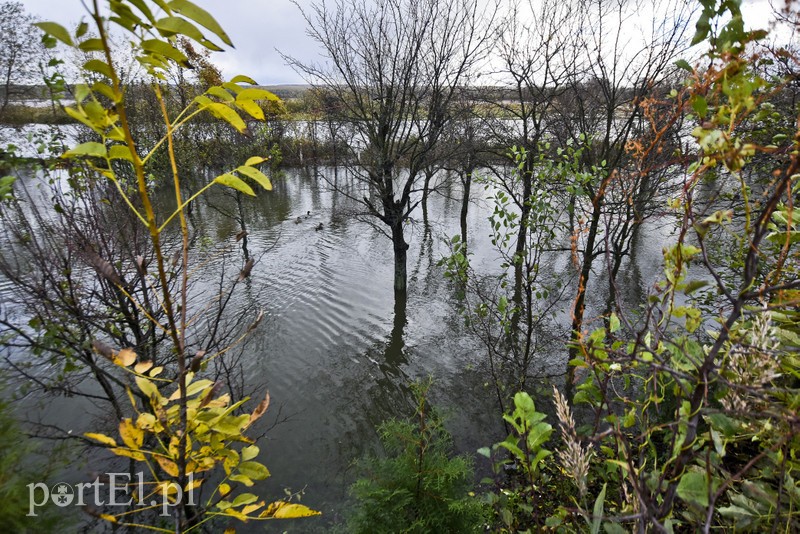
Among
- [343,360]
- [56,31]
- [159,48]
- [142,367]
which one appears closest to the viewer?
[56,31]

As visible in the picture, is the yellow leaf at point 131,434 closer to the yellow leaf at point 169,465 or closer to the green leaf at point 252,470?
the yellow leaf at point 169,465

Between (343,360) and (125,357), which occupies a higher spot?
(125,357)

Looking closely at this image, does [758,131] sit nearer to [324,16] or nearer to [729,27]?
[729,27]

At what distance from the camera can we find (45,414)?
5.61 m

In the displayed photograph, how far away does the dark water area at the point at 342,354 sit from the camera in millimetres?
5211

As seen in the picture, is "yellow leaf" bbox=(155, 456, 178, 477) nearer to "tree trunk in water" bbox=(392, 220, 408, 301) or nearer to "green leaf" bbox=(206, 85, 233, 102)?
"green leaf" bbox=(206, 85, 233, 102)

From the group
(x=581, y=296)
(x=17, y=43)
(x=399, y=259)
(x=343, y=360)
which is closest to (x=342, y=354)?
(x=343, y=360)

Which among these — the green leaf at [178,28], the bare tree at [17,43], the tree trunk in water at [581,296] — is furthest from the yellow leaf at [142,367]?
the bare tree at [17,43]

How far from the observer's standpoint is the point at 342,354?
24.8 ft

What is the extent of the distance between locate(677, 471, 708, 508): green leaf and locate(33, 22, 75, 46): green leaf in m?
1.62

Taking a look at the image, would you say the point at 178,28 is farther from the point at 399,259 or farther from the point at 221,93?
the point at 399,259

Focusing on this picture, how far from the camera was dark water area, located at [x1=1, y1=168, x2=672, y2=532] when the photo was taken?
205 inches

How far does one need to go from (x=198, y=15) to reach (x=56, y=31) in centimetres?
21

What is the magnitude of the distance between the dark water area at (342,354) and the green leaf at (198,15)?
6.55ft
